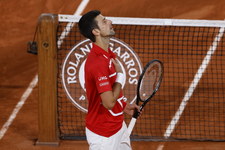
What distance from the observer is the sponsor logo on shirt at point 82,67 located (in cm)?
816

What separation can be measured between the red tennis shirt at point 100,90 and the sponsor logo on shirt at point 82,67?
3.52 meters

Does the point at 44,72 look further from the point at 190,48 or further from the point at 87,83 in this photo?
the point at 190,48

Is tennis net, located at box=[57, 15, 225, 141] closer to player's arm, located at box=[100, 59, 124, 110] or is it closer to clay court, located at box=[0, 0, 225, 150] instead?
clay court, located at box=[0, 0, 225, 150]

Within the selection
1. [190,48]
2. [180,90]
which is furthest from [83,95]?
[190,48]

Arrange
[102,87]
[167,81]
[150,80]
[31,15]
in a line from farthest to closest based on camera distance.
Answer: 1. [31,15]
2. [167,81]
3. [150,80]
4. [102,87]

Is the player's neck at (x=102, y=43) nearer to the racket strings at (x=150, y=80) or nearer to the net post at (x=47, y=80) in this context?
the racket strings at (x=150, y=80)

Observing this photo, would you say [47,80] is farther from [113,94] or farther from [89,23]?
[113,94]

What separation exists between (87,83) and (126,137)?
791 millimetres

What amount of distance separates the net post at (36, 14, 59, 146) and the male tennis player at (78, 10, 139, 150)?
200 centimetres

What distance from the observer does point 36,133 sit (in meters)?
7.23

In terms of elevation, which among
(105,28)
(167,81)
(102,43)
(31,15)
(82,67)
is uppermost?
(31,15)

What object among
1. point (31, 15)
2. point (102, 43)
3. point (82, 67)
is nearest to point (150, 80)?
point (102, 43)

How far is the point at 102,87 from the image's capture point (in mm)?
4211

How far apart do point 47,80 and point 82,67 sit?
5.14 feet
